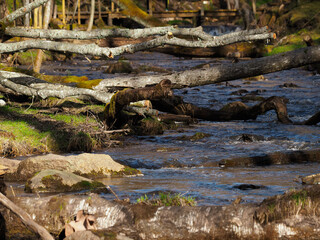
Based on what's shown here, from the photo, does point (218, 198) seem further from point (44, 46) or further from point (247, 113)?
point (247, 113)

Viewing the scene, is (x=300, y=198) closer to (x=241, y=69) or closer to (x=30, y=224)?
(x=30, y=224)

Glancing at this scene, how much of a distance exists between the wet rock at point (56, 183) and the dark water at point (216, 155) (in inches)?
19.9

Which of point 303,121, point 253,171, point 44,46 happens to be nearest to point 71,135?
point 44,46

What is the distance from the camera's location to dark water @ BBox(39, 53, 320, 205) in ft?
25.8

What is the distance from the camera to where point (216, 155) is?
35.7ft

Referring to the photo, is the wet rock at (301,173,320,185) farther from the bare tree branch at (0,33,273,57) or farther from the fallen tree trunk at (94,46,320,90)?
the fallen tree trunk at (94,46,320,90)

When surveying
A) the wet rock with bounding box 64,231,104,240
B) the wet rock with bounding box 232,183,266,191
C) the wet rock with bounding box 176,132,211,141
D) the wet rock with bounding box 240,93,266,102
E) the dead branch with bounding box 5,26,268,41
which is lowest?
the wet rock with bounding box 176,132,211,141

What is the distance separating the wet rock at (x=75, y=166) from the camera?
8445mm

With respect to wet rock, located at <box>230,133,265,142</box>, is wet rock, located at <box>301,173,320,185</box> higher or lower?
higher

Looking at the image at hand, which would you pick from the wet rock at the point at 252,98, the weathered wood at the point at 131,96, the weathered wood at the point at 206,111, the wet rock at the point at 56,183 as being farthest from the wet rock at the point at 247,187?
the wet rock at the point at 252,98

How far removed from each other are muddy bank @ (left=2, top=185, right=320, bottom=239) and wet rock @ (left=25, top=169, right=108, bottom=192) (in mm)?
1876

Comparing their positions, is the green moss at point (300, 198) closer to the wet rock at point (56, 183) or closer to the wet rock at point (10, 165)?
the wet rock at point (56, 183)

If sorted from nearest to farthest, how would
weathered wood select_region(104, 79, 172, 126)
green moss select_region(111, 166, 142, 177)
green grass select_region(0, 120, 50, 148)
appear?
green moss select_region(111, 166, 142, 177) < weathered wood select_region(104, 79, 172, 126) < green grass select_region(0, 120, 50, 148)

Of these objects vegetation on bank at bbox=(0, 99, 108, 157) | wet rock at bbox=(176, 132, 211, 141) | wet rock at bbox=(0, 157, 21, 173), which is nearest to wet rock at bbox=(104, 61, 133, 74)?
vegetation on bank at bbox=(0, 99, 108, 157)
